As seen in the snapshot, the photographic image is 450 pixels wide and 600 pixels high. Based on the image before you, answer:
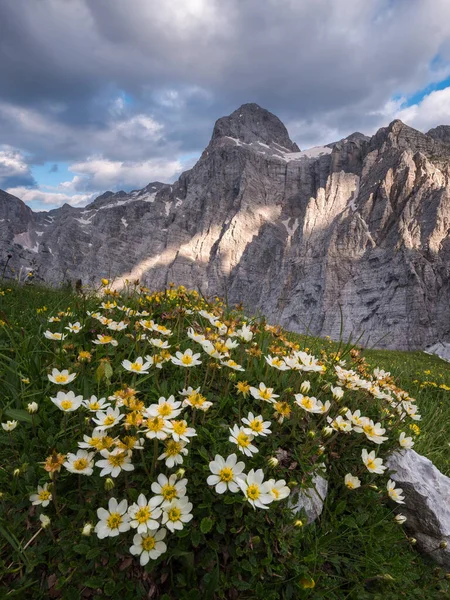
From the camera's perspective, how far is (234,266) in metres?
138

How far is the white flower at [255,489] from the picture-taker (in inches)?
75.5

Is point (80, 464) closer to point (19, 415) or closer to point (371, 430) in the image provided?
point (19, 415)

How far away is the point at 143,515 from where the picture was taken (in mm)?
1794

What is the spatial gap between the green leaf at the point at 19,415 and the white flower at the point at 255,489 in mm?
1723

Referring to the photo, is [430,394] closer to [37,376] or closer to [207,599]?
[207,599]

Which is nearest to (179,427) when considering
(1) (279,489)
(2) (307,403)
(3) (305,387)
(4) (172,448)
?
(4) (172,448)

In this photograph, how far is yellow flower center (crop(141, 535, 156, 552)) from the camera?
179 centimetres

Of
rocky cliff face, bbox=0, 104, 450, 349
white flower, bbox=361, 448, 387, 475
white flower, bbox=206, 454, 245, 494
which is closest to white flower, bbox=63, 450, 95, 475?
white flower, bbox=206, 454, 245, 494

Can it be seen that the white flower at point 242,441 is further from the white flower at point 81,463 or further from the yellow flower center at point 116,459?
the white flower at point 81,463

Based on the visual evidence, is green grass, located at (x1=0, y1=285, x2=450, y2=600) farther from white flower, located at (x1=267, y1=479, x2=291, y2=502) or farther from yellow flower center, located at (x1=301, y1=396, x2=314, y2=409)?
yellow flower center, located at (x1=301, y1=396, x2=314, y2=409)

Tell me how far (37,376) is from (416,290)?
85854 millimetres

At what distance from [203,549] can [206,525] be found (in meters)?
0.24

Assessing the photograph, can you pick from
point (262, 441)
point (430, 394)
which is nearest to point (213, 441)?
point (262, 441)

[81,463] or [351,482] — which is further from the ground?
[81,463]
